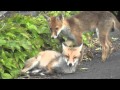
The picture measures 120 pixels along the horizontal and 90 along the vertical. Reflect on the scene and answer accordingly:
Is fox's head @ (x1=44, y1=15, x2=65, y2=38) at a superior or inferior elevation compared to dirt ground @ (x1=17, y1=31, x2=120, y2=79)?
superior

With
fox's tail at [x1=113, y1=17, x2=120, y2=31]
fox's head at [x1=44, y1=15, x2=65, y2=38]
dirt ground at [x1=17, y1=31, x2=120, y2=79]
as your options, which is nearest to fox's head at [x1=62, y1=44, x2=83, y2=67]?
dirt ground at [x1=17, y1=31, x2=120, y2=79]

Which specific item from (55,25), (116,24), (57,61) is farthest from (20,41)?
(116,24)

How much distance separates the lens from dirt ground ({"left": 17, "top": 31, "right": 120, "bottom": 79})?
11.1 metres

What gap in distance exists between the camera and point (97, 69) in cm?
1203

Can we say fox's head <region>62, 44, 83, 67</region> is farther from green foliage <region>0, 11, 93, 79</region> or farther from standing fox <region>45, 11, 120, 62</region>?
standing fox <region>45, 11, 120, 62</region>

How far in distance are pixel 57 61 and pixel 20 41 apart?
1.37 m

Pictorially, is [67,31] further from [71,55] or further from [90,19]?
[71,55]

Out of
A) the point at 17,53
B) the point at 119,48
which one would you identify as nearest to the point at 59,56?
the point at 17,53

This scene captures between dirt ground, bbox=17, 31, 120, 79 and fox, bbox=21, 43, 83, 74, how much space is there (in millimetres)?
193

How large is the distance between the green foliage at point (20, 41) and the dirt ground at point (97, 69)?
2.51 feet

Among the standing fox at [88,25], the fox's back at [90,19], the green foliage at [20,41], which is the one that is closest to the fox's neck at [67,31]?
the standing fox at [88,25]

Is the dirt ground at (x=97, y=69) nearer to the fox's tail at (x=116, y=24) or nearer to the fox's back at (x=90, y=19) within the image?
→ the fox's tail at (x=116, y=24)
